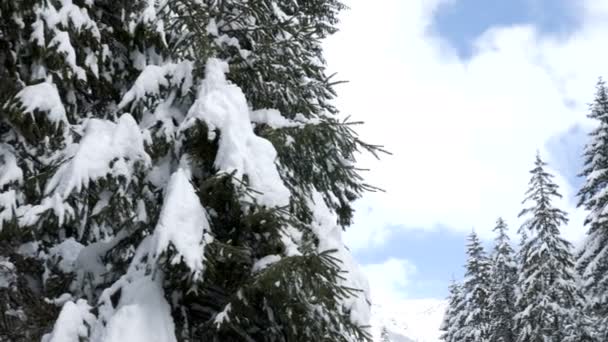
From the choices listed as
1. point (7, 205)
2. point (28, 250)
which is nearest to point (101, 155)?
point (7, 205)

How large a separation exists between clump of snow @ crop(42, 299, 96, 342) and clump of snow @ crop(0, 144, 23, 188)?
1646 millimetres

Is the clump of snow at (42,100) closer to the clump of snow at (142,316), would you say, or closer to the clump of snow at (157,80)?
the clump of snow at (157,80)

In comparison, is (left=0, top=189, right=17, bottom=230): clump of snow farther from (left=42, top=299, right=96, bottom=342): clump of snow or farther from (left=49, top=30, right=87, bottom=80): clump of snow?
(left=49, top=30, right=87, bottom=80): clump of snow

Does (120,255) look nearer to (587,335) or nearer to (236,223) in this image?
(236,223)

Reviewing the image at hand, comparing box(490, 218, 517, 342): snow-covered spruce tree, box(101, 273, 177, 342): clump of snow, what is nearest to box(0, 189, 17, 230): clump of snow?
box(101, 273, 177, 342): clump of snow

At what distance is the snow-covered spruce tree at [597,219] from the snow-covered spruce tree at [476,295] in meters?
13.5

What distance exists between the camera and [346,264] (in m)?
5.29

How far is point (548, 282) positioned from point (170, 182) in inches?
1040

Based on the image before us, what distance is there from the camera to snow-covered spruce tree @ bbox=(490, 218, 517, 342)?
35.2 metres

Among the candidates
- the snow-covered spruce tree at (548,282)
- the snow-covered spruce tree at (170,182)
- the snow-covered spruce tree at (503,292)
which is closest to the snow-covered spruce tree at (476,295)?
the snow-covered spruce tree at (503,292)

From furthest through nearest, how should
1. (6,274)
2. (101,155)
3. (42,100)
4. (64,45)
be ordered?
(64,45) < (42,100) < (6,274) < (101,155)

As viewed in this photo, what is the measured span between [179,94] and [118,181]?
4.23 ft

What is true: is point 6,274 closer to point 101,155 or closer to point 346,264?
point 101,155

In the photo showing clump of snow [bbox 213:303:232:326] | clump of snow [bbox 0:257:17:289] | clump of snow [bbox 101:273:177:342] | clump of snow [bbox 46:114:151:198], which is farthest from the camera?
clump of snow [bbox 0:257:17:289]
